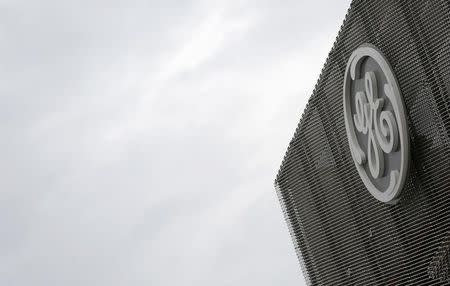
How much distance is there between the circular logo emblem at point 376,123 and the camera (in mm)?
15703

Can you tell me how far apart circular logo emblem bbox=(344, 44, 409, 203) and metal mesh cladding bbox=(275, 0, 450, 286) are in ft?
0.48

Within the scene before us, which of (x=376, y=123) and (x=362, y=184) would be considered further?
(x=362, y=184)

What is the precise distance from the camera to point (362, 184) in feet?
60.5

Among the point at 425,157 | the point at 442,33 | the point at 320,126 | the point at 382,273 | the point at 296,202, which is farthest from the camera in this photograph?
the point at 296,202

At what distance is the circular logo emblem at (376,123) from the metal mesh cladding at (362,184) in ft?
0.48

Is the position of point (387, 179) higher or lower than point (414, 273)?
higher

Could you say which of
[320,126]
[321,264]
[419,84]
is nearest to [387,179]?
[419,84]

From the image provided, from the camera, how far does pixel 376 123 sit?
54.2 ft

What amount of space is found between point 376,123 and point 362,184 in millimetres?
2164

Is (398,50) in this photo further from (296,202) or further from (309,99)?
(296,202)

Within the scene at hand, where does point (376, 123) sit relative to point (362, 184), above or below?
above

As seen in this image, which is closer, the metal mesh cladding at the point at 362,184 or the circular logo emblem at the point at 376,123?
the metal mesh cladding at the point at 362,184

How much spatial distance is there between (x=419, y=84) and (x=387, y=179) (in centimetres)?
218

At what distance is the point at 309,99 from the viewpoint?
20.3m
